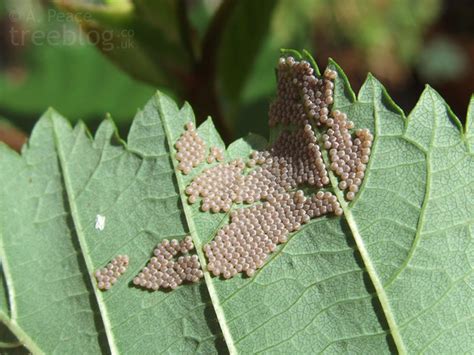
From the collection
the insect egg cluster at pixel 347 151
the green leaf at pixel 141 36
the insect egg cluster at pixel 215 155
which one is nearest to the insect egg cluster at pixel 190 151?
the insect egg cluster at pixel 215 155

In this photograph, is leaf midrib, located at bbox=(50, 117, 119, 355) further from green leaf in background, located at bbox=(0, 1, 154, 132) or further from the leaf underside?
green leaf in background, located at bbox=(0, 1, 154, 132)

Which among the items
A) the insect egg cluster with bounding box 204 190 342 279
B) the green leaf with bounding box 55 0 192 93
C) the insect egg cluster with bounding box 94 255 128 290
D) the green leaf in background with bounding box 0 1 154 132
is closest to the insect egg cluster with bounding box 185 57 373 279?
the insect egg cluster with bounding box 204 190 342 279

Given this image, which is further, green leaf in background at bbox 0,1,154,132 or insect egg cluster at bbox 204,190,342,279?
green leaf in background at bbox 0,1,154,132

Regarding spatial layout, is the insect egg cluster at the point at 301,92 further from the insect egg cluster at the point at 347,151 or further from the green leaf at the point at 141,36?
the green leaf at the point at 141,36

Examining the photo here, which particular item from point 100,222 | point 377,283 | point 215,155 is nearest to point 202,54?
point 215,155

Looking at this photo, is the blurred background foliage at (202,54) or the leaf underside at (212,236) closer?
the leaf underside at (212,236)

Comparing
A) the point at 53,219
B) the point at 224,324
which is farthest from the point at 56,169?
the point at 224,324

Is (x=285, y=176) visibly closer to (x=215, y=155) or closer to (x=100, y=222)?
(x=215, y=155)

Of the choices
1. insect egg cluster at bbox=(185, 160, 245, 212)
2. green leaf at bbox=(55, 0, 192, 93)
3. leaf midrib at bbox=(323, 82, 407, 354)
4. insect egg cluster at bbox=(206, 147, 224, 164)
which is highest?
green leaf at bbox=(55, 0, 192, 93)
